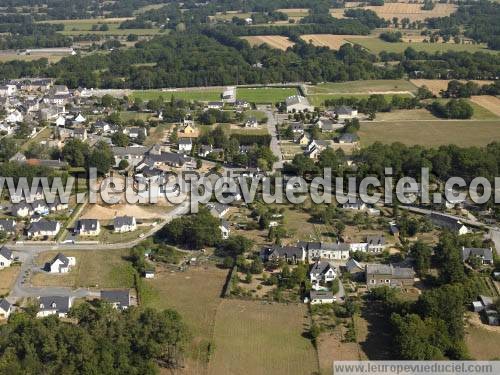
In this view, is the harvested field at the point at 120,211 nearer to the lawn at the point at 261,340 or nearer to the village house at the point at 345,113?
the lawn at the point at 261,340

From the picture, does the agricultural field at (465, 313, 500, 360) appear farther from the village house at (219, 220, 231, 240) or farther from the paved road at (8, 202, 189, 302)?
the paved road at (8, 202, 189, 302)

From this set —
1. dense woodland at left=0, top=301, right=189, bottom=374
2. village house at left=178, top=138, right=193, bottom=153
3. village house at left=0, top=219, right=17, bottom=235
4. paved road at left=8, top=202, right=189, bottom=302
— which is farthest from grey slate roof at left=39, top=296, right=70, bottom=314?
village house at left=178, top=138, right=193, bottom=153

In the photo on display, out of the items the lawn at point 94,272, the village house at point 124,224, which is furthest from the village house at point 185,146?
the lawn at point 94,272

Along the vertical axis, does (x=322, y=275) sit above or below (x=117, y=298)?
below

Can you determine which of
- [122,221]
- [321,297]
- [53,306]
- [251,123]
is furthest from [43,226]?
[251,123]

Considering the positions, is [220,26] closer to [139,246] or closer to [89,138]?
[89,138]

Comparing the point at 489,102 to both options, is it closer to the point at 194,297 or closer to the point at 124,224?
the point at 124,224

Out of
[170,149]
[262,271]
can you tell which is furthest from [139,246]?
[170,149]
